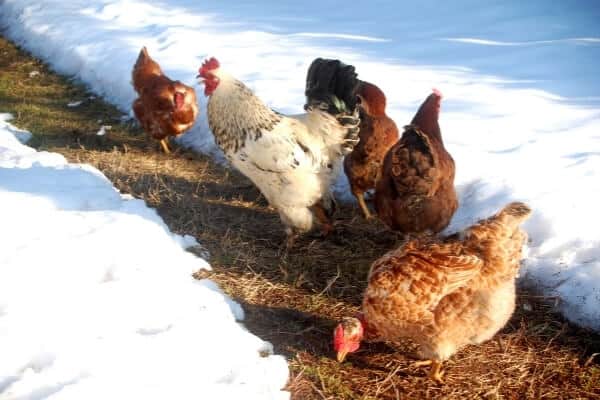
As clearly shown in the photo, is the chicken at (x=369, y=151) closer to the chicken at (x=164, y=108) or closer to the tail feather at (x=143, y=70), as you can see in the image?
the chicken at (x=164, y=108)

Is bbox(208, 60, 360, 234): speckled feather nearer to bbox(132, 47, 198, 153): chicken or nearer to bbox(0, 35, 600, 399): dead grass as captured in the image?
bbox(0, 35, 600, 399): dead grass

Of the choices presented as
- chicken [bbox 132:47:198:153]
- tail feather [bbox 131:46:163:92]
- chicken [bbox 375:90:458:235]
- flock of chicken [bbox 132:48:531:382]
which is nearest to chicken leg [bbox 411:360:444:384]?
flock of chicken [bbox 132:48:531:382]

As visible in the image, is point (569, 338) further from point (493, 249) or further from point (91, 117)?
point (91, 117)

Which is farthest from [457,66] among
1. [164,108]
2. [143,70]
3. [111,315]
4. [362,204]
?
[111,315]

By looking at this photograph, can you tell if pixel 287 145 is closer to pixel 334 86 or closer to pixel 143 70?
pixel 334 86

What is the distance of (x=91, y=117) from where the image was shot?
7.20 metres

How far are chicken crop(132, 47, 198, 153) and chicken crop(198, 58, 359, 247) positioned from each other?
65.8 inches

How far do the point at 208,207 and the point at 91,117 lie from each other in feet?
10.8

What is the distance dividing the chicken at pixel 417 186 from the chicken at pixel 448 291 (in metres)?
0.82

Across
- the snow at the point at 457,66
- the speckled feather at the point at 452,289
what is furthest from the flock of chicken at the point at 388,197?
the snow at the point at 457,66

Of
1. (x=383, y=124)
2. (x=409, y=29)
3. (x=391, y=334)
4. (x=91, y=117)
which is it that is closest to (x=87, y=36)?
(x=91, y=117)

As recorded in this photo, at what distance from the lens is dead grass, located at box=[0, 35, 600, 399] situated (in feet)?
9.90

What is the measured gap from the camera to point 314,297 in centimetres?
370

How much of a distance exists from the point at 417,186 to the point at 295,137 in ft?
3.54
